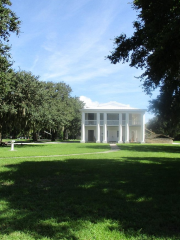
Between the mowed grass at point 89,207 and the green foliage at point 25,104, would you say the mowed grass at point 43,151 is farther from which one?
the mowed grass at point 89,207

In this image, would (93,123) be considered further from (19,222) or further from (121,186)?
(19,222)

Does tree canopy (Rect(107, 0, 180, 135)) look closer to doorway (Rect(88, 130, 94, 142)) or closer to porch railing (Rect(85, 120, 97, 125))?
porch railing (Rect(85, 120, 97, 125))

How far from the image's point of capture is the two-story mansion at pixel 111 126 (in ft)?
135

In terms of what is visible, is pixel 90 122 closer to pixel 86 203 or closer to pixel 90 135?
pixel 90 135

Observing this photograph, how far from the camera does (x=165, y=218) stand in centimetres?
422

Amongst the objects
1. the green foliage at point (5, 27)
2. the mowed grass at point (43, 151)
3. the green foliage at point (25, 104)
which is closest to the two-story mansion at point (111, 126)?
the green foliage at point (25, 104)

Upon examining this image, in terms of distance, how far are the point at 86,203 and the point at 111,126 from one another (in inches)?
1540

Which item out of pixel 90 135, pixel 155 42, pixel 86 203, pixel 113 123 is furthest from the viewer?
pixel 90 135

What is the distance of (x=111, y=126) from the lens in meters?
43.9

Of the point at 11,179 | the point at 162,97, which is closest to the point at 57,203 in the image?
the point at 11,179

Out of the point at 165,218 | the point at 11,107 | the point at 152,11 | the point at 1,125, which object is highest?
the point at 152,11

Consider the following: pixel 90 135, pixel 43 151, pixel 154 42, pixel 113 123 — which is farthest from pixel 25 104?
pixel 90 135

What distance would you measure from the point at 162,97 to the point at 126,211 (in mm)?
13729

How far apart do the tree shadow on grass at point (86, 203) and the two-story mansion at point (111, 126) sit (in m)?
33.1
